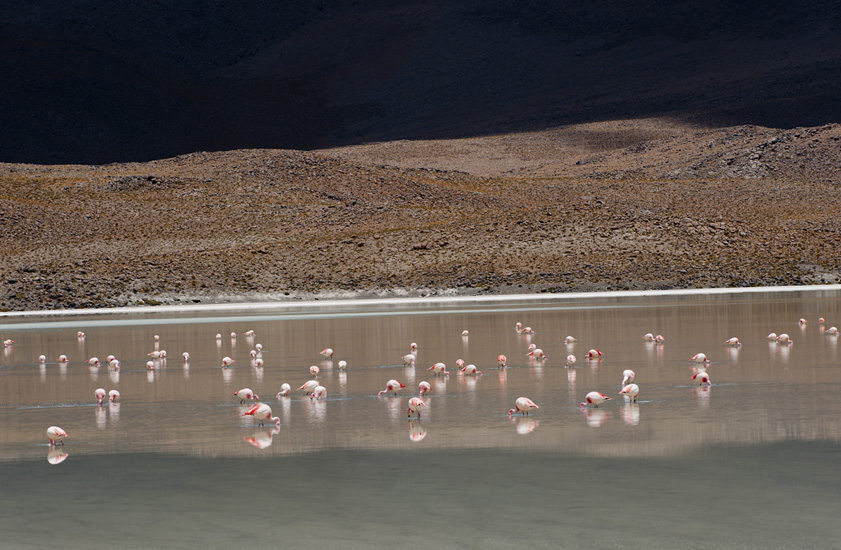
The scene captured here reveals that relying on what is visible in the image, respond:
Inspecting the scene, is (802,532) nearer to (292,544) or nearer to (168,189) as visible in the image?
(292,544)

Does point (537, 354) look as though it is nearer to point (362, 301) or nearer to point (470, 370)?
point (470, 370)

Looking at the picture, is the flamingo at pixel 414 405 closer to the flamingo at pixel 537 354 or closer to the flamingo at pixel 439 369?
the flamingo at pixel 439 369

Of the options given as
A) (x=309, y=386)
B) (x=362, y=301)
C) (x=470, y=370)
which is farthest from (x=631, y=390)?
(x=362, y=301)

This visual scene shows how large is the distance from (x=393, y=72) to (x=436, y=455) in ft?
557

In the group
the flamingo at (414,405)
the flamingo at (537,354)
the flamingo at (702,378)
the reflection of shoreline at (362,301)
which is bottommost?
the reflection of shoreline at (362,301)

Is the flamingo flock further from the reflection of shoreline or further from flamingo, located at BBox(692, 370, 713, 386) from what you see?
the reflection of shoreline

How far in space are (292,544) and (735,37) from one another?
16861cm

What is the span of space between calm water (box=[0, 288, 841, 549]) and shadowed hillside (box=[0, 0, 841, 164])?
398 ft

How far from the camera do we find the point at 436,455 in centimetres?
1240

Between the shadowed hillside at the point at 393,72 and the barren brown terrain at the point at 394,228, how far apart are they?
4637 centimetres

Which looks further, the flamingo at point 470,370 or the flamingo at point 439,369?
the flamingo at point 470,370

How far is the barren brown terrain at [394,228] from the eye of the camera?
5934 cm

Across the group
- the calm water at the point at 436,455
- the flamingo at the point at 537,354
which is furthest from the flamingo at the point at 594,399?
the flamingo at the point at 537,354

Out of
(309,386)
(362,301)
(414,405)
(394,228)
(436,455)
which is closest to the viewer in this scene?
(436,455)
